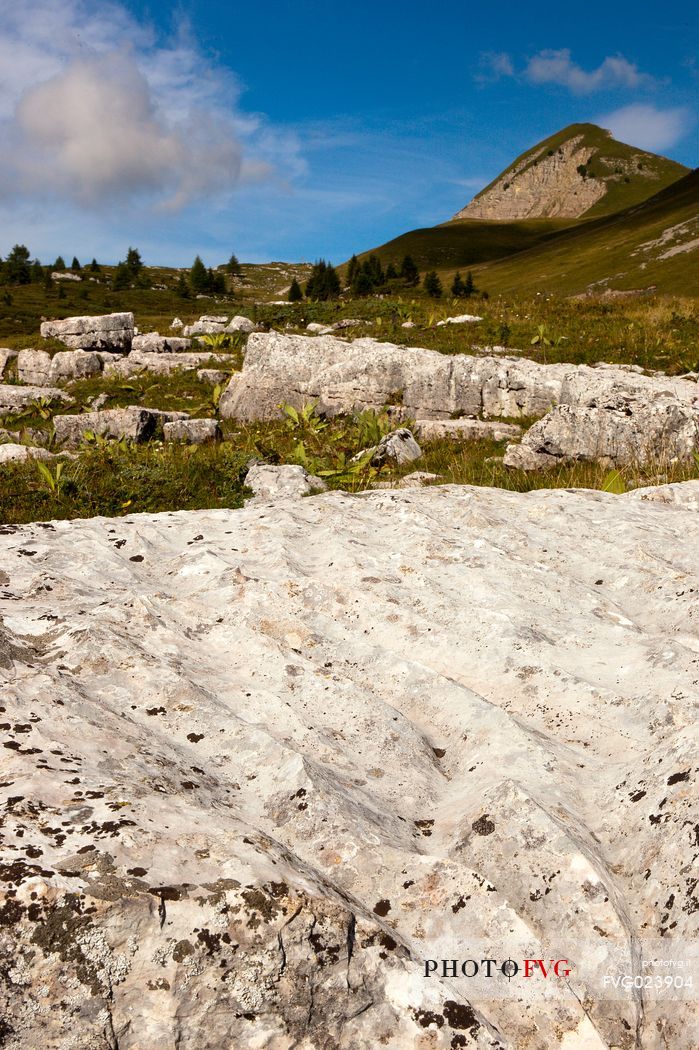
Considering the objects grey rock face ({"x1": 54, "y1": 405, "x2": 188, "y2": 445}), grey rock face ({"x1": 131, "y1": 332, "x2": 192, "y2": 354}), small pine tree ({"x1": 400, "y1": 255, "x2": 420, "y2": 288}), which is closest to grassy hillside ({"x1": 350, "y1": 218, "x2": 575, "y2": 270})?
small pine tree ({"x1": 400, "y1": 255, "x2": 420, "y2": 288})

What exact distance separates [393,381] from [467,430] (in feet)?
10.4

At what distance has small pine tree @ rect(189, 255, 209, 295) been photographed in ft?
349

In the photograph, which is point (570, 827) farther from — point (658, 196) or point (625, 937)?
point (658, 196)

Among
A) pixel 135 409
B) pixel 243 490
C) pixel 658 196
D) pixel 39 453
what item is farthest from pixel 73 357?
pixel 658 196

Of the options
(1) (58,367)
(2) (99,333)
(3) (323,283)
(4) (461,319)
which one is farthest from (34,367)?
(3) (323,283)

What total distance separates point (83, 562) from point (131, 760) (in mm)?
2510

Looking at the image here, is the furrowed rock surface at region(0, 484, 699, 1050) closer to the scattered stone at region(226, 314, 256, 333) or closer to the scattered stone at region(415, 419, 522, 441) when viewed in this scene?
the scattered stone at region(415, 419, 522, 441)

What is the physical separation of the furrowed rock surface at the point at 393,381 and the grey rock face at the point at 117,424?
2.15 meters

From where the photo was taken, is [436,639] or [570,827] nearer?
[570,827]

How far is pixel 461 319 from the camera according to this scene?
29.3 m

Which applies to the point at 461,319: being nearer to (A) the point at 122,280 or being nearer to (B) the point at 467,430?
(B) the point at 467,430

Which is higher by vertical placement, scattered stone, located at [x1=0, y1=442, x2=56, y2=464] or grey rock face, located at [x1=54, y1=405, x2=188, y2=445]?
grey rock face, located at [x1=54, y1=405, x2=188, y2=445]

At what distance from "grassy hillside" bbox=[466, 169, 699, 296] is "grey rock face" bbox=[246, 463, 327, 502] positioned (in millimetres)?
73379

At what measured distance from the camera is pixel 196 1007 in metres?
2.18
